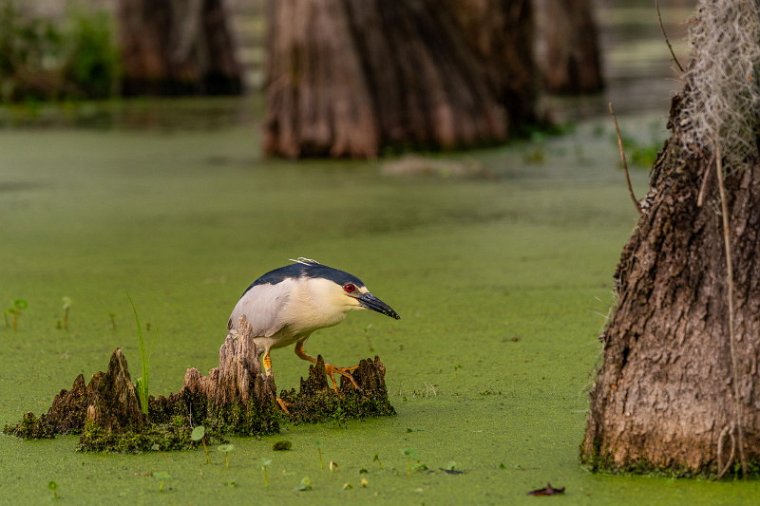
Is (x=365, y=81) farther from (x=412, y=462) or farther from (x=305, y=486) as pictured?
(x=305, y=486)

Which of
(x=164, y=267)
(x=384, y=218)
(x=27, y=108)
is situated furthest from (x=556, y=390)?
(x=27, y=108)

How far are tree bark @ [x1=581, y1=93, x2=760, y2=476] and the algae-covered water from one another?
106 mm

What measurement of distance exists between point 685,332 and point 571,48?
13.4 meters

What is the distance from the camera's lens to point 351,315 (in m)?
6.23

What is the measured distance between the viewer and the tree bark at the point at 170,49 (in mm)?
17250

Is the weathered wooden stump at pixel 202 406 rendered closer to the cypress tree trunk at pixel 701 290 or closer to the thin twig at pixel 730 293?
the cypress tree trunk at pixel 701 290

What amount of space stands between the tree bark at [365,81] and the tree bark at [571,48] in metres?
4.84

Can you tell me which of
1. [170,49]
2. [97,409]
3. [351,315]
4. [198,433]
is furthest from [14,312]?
[170,49]

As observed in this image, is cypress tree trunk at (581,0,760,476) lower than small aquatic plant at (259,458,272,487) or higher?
higher

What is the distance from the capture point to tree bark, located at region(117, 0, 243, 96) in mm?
17250

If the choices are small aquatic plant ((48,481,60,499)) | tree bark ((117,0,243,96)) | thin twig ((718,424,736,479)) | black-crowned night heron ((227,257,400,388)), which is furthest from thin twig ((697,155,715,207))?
tree bark ((117,0,243,96))

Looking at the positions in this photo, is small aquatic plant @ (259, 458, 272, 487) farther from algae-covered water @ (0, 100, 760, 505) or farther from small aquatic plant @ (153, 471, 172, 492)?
small aquatic plant @ (153, 471, 172, 492)

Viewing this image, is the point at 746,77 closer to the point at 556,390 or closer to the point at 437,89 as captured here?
the point at 556,390

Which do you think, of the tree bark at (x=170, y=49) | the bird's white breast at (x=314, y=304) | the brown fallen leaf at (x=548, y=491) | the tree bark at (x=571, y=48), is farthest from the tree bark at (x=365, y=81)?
the brown fallen leaf at (x=548, y=491)
